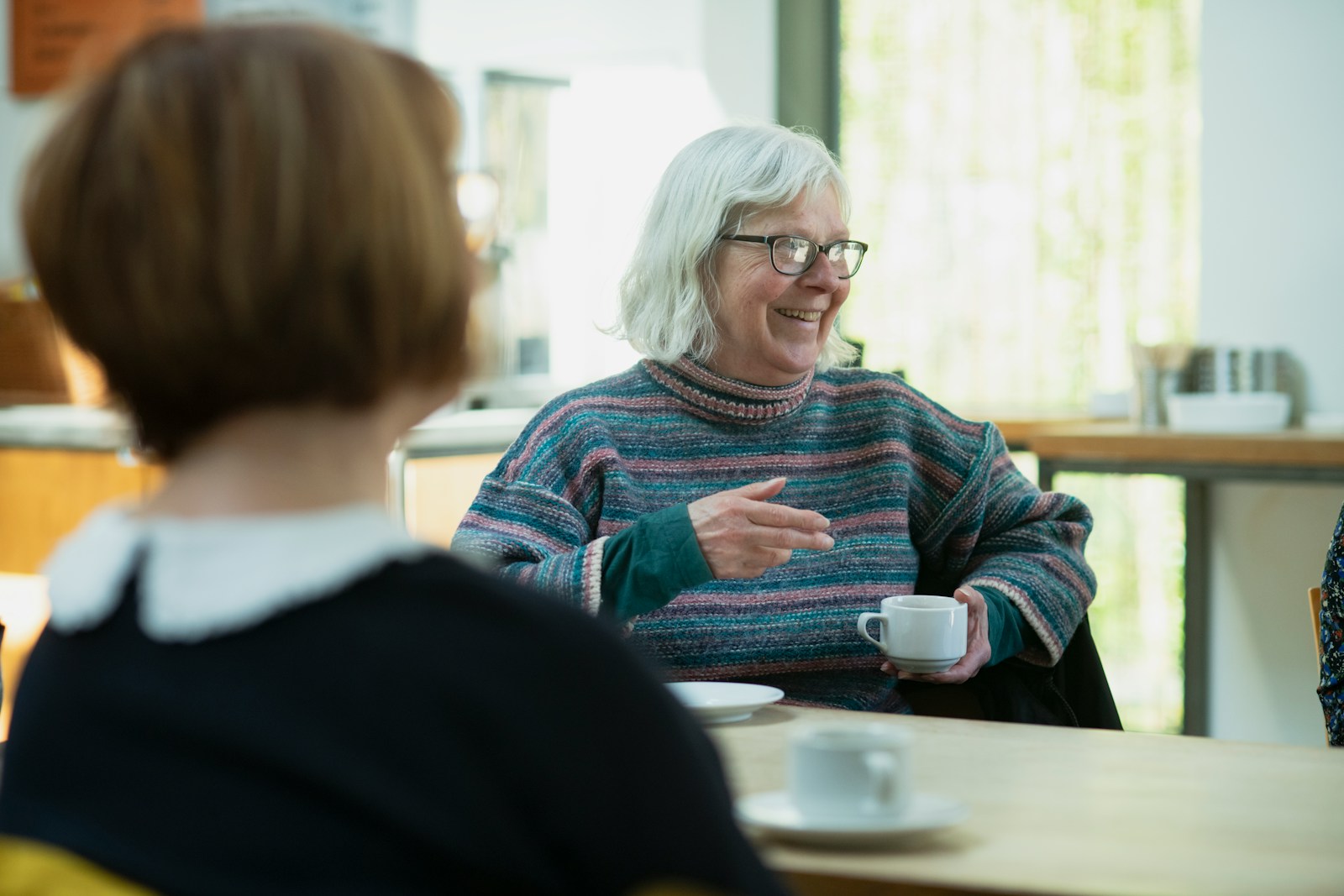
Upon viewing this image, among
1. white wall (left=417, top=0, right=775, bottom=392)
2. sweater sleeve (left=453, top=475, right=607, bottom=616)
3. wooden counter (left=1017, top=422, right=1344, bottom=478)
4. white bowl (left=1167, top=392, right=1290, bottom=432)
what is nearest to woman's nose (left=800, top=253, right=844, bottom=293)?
sweater sleeve (left=453, top=475, right=607, bottom=616)

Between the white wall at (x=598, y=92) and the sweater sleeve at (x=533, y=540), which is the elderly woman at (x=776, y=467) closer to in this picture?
the sweater sleeve at (x=533, y=540)

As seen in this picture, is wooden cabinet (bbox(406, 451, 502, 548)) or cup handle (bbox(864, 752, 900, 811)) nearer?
cup handle (bbox(864, 752, 900, 811))

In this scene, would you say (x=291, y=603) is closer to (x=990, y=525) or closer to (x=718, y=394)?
(x=718, y=394)

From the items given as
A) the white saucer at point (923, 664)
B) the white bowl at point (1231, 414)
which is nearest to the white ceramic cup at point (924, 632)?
the white saucer at point (923, 664)

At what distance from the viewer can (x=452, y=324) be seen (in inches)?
25.7

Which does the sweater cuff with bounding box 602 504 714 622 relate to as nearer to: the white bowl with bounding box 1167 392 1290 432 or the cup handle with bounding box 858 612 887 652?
the cup handle with bounding box 858 612 887 652

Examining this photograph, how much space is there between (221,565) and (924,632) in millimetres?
912

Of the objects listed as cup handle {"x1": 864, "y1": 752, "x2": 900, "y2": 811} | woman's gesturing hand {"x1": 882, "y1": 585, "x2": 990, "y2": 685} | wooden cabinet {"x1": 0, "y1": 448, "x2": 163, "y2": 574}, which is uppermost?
cup handle {"x1": 864, "y1": 752, "x2": 900, "y2": 811}

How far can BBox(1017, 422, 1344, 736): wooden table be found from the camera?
121 inches

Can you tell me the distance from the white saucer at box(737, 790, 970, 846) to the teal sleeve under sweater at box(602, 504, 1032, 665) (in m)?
0.54

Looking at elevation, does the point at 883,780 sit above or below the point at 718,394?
below

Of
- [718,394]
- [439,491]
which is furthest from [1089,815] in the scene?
[439,491]

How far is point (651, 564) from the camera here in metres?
1.49

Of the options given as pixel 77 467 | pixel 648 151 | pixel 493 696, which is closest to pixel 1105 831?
pixel 493 696
